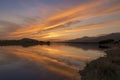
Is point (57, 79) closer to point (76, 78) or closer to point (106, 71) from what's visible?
point (76, 78)

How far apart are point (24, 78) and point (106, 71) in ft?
36.8

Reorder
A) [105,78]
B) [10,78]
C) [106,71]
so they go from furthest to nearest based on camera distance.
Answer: [10,78] < [106,71] < [105,78]

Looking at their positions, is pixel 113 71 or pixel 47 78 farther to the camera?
pixel 47 78

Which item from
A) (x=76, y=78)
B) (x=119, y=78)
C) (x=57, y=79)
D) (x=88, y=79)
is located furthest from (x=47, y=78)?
(x=119, y=78)

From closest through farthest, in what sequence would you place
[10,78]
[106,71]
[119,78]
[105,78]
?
1. [119,78]
2. [105,78]
3. [106,71]
4. [10,78]

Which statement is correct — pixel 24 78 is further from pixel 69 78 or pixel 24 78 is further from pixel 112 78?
pixel 112 78

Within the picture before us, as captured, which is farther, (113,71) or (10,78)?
(10,78)

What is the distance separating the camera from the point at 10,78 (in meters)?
26.8

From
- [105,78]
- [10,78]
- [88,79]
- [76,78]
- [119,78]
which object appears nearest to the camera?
[119,78]

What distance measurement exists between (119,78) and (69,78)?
867cm

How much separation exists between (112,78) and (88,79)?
4.41 meters

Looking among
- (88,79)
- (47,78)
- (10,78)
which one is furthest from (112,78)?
(10,78)

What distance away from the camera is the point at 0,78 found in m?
26.5

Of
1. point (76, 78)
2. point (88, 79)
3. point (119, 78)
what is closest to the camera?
point (119, 78)
